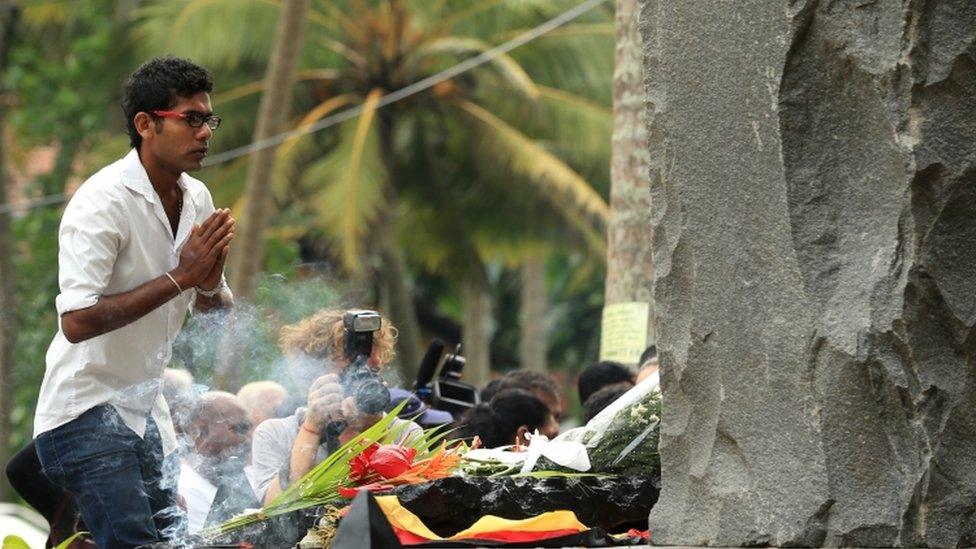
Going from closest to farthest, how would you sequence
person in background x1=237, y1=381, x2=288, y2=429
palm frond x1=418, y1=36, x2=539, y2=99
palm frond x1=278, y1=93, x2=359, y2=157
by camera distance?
person in background x1=237, y1=381, x2=288, y2=429 < palm frond x1=278, y1=93, x2=359, y2=157 < palm frond x1=418, y1=36, x2=539, y2=99

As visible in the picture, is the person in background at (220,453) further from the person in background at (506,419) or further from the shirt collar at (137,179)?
the person in background at (506,419)

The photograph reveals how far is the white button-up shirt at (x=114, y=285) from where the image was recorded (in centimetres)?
512

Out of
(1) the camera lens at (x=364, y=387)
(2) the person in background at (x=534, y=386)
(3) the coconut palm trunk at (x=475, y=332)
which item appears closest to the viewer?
(1) the camera lens at (x=364, y=387)

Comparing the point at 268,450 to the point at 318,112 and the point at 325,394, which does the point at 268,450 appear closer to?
the point at 325,394

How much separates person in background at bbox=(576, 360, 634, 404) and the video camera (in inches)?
23.4

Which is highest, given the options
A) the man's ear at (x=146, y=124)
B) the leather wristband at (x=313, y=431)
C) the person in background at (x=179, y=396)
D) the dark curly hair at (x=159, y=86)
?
the dark curly hair at (x=159, y=86)

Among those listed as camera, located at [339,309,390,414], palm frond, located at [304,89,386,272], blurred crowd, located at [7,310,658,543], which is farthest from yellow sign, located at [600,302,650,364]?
palm frond, located at [304,89,386,272]

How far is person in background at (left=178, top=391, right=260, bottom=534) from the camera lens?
604 centimetres

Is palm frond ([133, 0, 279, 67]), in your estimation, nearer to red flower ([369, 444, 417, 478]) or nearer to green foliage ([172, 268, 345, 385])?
green foliage ([172, 268, 345, 385])

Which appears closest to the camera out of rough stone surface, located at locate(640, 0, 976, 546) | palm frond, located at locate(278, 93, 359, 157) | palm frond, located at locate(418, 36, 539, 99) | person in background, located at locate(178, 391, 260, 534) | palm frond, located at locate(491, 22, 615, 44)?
rough stone surface, located at locate(640, 0, 976, 546)

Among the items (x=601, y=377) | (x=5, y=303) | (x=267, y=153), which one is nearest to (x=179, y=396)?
(x=601, y=377)

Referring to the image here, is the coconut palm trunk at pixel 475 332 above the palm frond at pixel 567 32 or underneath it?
underneath

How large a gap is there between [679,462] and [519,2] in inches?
663

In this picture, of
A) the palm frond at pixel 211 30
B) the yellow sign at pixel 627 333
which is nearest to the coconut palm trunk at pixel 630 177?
the yellow sign at pixel 627 333
